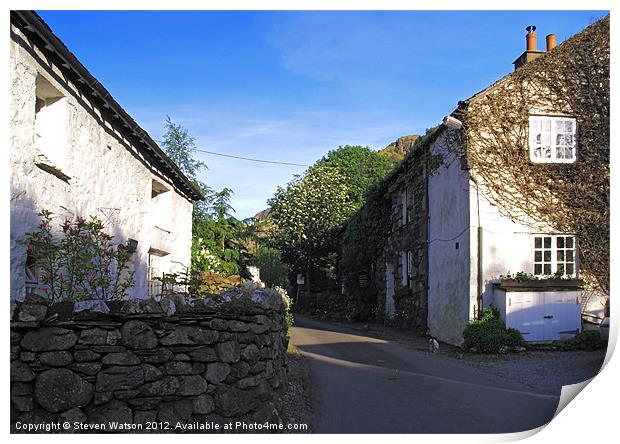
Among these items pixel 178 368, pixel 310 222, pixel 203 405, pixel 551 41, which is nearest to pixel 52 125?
pixel 178 368

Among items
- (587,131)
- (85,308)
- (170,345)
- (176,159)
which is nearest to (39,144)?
(85,308)

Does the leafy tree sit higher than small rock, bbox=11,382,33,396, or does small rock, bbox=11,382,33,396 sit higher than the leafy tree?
the leafy tree

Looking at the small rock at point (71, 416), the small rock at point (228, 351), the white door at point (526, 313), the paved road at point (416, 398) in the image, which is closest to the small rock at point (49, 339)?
the small rock at point (71, 416)

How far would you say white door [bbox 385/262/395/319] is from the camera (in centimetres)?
2187

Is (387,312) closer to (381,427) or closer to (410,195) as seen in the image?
(410,195)

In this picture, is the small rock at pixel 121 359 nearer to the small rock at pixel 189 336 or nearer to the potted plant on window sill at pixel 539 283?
the small rock at pixel 189 336

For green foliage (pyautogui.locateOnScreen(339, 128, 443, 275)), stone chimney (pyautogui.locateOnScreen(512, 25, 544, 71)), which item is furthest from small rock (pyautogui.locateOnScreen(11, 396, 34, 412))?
stone chimney (pyautogui.locateOnScreen(512, 25, 544, 71))

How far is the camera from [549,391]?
8875mm

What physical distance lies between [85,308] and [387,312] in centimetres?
1755

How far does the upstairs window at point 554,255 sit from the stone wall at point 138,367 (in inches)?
378

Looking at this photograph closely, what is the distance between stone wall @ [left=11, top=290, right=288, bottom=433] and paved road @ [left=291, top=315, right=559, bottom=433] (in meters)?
1.28

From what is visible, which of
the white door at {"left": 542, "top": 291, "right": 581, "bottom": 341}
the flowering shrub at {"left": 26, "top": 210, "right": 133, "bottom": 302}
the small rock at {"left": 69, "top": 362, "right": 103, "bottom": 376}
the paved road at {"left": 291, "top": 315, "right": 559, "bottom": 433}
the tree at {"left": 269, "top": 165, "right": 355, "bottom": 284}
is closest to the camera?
the small rock at {"left": 69, "top": 362, "right": 103, "bottom": 376}

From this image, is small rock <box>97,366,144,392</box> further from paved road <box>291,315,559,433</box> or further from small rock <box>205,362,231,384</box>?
paved road <box>291,315,559,433</box>

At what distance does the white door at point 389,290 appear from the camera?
21.9m
